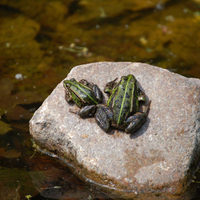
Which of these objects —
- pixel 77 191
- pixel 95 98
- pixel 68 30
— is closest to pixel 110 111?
pixel 95 98

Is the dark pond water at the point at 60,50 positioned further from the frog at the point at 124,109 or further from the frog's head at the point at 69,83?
the frog's head at the point at 69,83

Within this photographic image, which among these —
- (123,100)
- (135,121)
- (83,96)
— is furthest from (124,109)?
(83,96)

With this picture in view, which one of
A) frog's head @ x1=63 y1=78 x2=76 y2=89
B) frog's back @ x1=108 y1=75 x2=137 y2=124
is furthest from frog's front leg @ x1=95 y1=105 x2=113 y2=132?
frog's head @ x1=63 y1=78 x2=76 y2=89

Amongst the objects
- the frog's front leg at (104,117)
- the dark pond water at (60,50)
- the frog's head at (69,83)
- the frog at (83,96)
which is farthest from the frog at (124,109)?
the dark pond water at (60,50)

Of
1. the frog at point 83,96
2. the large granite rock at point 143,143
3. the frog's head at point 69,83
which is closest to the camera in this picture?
the large granite rock at point 143,143

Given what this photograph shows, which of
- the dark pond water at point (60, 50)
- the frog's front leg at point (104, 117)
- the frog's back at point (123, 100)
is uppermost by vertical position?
the frog's back at point (123, 100)

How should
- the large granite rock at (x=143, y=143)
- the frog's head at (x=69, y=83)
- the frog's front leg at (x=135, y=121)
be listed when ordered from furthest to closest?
the frog's head at (x=69, y=83) < the frog's front leg at (x=135, y=121) < the large granite rock at (x=143, y=143)

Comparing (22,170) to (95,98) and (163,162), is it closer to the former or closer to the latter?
(95,98)

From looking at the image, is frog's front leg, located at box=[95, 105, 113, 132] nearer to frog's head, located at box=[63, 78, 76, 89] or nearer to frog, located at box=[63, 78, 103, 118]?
frog, located at box=[63, 78, 103, 118]
